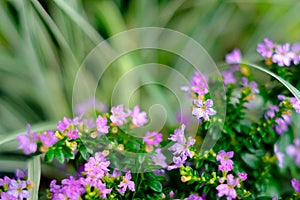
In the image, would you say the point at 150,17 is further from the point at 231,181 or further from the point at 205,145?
the point at 231,181

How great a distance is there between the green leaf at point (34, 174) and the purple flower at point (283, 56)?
0.65 m

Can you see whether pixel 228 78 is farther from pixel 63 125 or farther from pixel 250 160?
pixel 63 125

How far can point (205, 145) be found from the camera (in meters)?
1.09

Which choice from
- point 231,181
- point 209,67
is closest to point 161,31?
point 209,67

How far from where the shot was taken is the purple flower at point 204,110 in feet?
3.26

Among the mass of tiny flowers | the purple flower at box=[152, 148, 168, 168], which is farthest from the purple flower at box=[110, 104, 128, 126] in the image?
the purple flower at box=[152, 148, 168, 168]

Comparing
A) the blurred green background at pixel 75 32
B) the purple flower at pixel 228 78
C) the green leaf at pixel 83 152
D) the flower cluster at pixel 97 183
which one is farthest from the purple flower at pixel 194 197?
the blurred green background at pixel 75 32

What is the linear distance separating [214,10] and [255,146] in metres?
0.69

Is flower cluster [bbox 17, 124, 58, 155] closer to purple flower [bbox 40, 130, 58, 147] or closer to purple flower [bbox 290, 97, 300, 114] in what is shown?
purple flower [bbox 40, 130, 58, 147]

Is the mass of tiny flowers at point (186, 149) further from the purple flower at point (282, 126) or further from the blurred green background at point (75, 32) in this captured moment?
the blurred green background at point (75, 32)

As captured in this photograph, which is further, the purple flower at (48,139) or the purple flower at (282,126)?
the purple flower at (282,126)

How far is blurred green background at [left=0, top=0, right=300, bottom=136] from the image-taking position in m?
1.49

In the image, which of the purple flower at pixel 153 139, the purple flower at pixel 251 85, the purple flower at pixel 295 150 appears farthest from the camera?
the purple flower at pixel 295 150

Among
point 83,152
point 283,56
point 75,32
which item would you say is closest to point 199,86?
point 283,56
